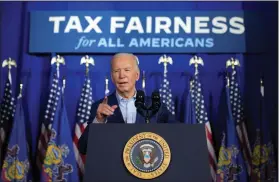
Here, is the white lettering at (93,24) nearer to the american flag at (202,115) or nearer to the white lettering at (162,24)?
the white lettering at (162,24)

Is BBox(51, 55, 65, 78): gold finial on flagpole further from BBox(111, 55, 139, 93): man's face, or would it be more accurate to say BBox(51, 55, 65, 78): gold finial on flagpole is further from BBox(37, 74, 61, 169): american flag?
BBox(111, 55, 139, 93): man's face

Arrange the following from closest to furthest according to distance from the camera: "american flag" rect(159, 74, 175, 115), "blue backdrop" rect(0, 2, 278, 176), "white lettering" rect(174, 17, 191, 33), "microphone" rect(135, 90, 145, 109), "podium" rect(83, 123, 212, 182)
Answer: "podium" rect(83, 123, 212, 182)
"microphone" rect(135, 90, 145, 109)
"american flag" rect(159, 74, 175, 115)
"blue backdrop" rect(0, 2, 278, 176)
"white lettering" rect(174, 17, 191, 33)

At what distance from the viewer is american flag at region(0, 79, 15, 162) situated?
15.9 feet

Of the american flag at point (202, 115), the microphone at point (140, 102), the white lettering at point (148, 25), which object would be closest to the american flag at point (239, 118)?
the american flag at point (202, 115)

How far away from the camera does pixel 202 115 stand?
188 inches

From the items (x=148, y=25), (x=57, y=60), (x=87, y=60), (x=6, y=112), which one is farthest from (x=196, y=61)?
(x=6, y=112)

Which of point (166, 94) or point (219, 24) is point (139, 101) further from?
point (219, 24)

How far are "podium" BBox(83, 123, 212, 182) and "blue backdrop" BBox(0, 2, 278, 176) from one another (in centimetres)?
296

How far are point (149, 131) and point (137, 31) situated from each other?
3.24 m

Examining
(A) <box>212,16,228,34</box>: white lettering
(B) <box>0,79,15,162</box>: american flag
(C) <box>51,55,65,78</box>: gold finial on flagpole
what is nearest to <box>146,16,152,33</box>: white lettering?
(A) <box>212,16,228,34</box>: white lettering

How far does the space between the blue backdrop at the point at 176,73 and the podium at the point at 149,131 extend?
9.70ft

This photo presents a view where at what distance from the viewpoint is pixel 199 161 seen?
6.32 ft

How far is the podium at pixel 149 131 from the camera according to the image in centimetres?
190

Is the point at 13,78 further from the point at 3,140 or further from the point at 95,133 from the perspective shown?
the point at 95,133
